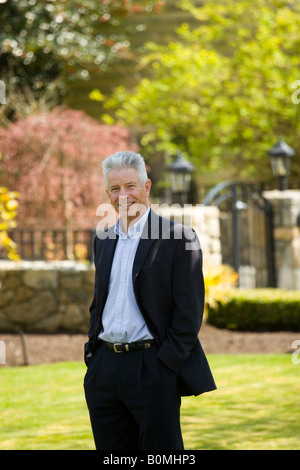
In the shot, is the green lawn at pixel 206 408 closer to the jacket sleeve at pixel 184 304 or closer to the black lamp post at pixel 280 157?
the jacket sleeve at pixel 184 304

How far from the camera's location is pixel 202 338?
10461 mm

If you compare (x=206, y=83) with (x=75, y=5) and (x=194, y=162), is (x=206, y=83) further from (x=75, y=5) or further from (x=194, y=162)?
(x=75, y=5)

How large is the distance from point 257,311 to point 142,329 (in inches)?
299

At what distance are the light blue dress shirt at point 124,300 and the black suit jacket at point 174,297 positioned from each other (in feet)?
0.15

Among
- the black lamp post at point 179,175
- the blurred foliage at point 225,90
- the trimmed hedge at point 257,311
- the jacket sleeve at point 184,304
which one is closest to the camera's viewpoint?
the jacket sleeve at point 184,304

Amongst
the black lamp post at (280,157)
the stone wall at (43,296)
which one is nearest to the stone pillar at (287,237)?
the black lamp post at (280,157)

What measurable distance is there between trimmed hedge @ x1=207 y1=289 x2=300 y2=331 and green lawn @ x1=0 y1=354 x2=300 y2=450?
1650 mm

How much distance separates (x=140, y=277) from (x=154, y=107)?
13.3m

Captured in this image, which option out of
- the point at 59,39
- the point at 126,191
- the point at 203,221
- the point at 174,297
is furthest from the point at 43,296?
the point at 174,297

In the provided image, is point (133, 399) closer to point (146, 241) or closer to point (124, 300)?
point (124, 300)

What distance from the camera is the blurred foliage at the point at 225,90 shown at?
1575cm

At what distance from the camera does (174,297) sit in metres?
3.59

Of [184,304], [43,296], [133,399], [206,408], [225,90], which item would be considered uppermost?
[225,90]

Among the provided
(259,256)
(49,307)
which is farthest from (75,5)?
(49,307)
